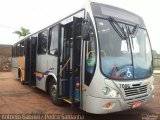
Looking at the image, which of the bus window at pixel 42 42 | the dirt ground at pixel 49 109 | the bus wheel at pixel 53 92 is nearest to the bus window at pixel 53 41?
the bus window at pixel 42 42

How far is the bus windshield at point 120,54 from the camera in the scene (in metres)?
5.15

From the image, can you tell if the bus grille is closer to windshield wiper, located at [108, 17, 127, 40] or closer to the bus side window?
the bus side window

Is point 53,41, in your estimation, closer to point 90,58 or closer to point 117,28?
point 90,58

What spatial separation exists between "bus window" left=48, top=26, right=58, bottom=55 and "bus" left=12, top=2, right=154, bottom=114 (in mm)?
692

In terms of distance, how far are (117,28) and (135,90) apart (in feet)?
5.67

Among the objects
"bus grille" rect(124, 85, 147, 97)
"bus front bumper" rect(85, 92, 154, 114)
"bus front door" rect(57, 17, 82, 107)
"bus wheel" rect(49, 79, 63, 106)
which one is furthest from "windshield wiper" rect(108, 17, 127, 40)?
"bus wheel" rect(49, 79, 63, 106)

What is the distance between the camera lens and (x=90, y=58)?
17.3 ft

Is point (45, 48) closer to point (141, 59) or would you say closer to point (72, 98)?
point (72, 98)

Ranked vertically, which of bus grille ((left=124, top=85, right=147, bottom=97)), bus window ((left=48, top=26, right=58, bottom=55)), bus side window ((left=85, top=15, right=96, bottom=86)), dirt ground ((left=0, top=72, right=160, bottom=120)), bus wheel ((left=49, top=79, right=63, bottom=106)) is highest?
bus window ((left=48, top=26, right=58, bottom=55))

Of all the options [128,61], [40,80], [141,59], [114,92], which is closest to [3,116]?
[40,80]

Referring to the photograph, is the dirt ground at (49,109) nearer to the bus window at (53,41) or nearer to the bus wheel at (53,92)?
the bus wheel at (53,92)

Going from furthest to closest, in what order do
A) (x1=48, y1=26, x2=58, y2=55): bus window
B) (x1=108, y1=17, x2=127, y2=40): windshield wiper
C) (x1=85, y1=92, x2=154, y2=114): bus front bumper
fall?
(x1=48, y1=26, x2=58, y2=55): bus window < (x1=108, y1=17, x2=127, y2=40): windshield wiper < (x1=85, y1=92, x2=154, y2=114): bus front bumper

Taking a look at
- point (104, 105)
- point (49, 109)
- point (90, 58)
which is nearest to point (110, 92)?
point (104, 105)

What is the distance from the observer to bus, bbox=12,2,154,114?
199 inches
